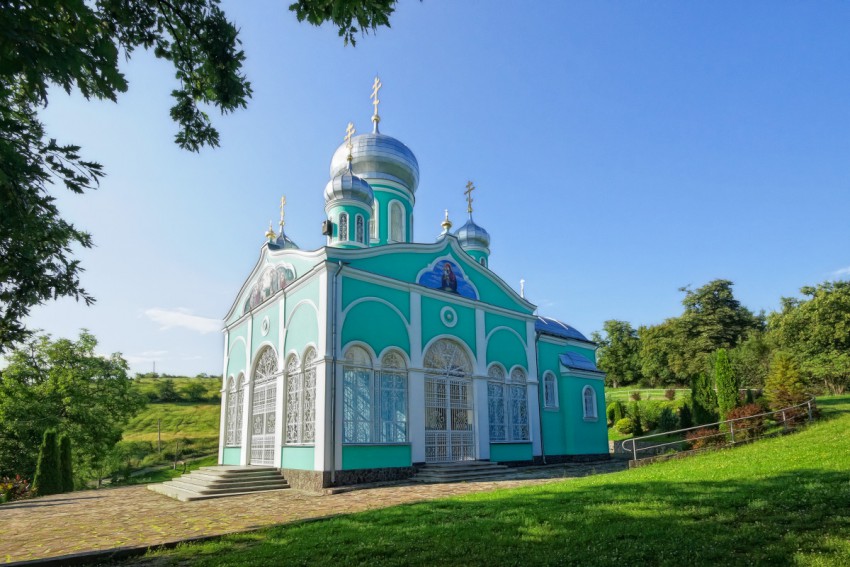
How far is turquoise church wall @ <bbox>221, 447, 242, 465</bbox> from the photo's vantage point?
1817cm

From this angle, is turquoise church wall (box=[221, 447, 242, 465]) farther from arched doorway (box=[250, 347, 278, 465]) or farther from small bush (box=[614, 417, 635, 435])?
small bush (box=[614, 417, 635, 435])

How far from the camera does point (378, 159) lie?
20953mm

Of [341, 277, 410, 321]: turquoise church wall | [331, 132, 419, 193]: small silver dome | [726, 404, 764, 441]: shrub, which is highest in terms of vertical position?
[331, 132, 419, 193]: small silver dome

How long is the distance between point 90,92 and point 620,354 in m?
57.8

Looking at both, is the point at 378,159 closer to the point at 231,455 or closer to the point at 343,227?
the point at 343,227

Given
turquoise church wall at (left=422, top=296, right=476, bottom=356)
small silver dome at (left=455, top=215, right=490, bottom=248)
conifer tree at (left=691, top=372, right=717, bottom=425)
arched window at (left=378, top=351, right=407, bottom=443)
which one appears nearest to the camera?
arched window at (left=378, top=351, right=407, bottom=443)

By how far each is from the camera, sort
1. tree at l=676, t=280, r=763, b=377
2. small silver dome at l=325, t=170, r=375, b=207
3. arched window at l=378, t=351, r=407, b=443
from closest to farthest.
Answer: arched window at l=378, t=351, r=407, b=443 → small silver dome at l=325, t=170, r=375, b=207 → tree at l=676, t=280, r=763, b=377

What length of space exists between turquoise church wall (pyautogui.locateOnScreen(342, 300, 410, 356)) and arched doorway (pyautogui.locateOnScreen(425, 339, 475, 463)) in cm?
127

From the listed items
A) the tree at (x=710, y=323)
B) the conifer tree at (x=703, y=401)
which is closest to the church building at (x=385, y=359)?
the conifer tree at (x=703, y=401)

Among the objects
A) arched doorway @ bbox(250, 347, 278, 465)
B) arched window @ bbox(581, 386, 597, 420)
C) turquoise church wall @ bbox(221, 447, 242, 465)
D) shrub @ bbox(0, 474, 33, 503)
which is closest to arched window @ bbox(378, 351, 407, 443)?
arched doorway @ bbox(250, 347, 278, 465)

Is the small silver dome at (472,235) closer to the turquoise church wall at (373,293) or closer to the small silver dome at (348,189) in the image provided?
the small silver dome at (348,189)

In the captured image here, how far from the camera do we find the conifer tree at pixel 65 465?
61.5 feet

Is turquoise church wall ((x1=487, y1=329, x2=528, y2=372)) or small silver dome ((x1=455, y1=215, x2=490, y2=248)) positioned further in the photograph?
small silver dome ((x1=455, y1=215, x2=490, y2=248))

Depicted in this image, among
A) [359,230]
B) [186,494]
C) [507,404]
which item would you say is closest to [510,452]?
[507,404]
